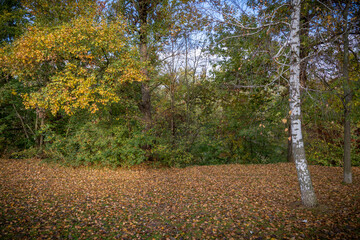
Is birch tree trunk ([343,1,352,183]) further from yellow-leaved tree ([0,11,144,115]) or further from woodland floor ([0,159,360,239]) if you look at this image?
yellow-leaved tree ([0,11,144,115])

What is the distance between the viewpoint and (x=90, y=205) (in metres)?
5.04

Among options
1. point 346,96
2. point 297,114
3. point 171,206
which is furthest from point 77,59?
point 346,96

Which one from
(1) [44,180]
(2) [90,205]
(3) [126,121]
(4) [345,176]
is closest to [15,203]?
(2) [90,205]

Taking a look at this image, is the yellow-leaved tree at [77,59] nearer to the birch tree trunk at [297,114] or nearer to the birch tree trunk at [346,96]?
the birch tree trunk at [297,114]

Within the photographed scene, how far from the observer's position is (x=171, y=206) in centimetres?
511

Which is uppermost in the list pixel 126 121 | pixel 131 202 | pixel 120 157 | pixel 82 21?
pixel 82 21

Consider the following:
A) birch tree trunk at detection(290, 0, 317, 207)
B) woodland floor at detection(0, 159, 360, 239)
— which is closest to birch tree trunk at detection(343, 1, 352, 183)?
woodland floor at detection(0, 159, 360, 239)

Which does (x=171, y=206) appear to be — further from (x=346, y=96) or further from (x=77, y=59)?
(x=77, y=59)

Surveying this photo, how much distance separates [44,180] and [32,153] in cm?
399

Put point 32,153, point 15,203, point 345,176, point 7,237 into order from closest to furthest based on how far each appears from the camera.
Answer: point 7,237
point 15,203
point 345,176
point 32,153

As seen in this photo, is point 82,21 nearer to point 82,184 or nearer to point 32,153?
point 82,184

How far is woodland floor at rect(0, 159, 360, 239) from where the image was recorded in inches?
147

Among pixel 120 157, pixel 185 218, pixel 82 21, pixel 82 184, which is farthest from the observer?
pixel 120 157

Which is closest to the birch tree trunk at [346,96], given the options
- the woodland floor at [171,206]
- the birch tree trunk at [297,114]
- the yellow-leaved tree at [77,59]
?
the woodland floor at [171,206]
